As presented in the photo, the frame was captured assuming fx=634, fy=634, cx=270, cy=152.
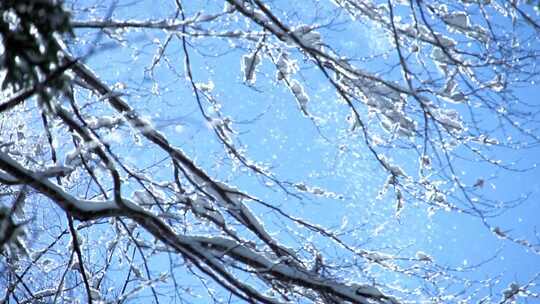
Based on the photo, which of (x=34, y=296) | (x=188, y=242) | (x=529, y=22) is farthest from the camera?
(x=34, y=296)

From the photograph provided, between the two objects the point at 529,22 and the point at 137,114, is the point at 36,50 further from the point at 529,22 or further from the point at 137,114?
the point at 529,22

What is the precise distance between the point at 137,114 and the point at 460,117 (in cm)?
250

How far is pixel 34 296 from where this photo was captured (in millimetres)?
5551

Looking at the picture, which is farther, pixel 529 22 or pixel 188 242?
pixel 529 22

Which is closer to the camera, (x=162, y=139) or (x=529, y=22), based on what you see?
(x=529, y=22)

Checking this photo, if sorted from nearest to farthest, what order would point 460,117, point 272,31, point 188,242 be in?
point 188,242
point 272,31
point 460,117

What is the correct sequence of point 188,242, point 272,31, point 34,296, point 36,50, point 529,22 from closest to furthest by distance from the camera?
point 36,50, point 188,242, point 529,22, point 272,31, point 34,296

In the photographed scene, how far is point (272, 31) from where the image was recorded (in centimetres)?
445

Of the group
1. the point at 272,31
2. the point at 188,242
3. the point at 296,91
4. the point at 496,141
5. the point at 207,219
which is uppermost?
the point at 296,91

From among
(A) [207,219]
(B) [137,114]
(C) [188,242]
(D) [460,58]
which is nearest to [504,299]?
(D) [460,58]

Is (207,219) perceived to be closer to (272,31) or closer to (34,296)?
(272,31)

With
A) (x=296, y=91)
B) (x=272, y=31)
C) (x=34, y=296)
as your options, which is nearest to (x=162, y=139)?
(x=272, y=31)

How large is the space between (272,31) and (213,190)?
1.24 m

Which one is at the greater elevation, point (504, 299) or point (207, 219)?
point (207, 219)
